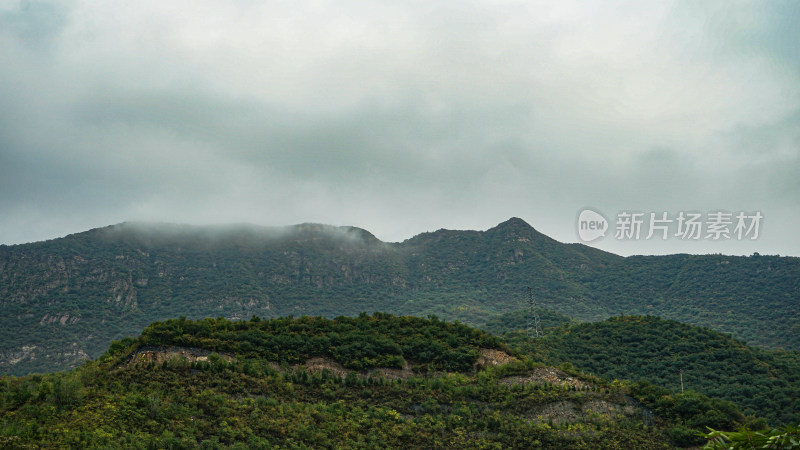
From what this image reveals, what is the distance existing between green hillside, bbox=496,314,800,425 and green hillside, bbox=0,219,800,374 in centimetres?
3933

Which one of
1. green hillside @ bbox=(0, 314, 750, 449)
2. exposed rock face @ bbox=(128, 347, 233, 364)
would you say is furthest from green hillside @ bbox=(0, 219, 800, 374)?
exposed rock face @ bbox=(128, 347, 233, 364)

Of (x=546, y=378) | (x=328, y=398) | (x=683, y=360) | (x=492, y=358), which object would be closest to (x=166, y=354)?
(x=328, y=398)

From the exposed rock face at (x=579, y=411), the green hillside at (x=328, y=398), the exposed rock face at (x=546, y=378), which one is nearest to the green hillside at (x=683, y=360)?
the exposed rock face at (x=546, y=378)

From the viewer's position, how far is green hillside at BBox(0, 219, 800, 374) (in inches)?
4759

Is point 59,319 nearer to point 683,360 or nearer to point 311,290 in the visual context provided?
point 311,290

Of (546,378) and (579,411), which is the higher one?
(546,378)

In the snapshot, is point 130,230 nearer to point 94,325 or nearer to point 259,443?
point 94,325

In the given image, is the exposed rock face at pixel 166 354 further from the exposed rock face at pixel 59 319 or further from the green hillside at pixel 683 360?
the exposed rock face at pixel 59 319

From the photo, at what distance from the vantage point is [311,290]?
17988 cm

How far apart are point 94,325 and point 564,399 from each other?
122 m

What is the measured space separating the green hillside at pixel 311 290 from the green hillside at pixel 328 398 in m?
76.7

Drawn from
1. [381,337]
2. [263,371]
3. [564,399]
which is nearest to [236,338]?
[263,371]

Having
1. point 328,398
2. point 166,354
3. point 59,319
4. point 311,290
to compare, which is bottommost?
point 59,319

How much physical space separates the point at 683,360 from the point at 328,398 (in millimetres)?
52271
